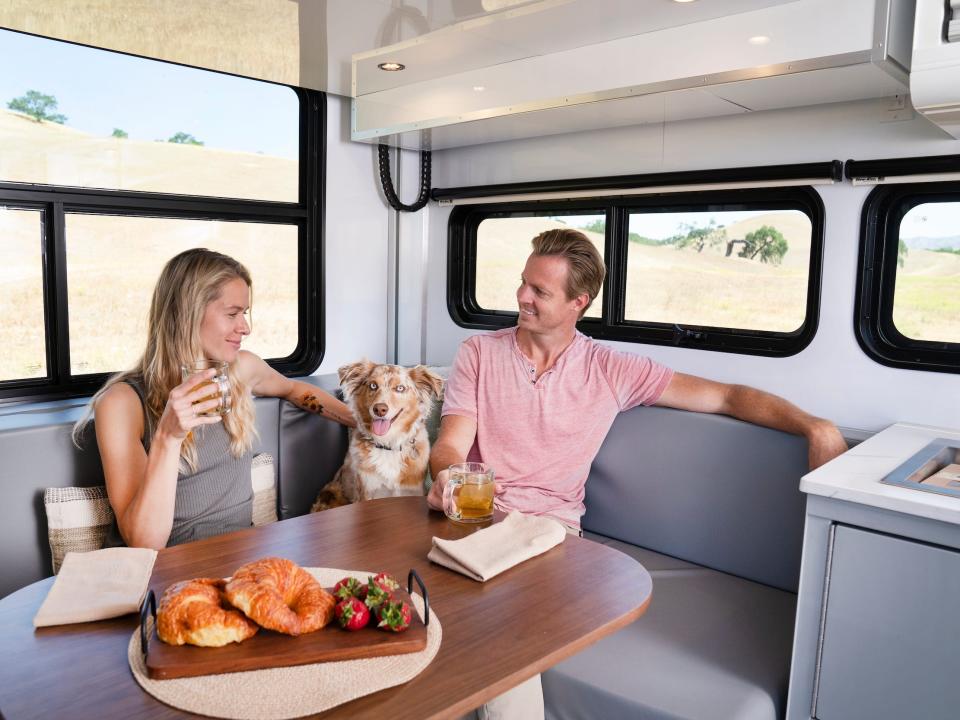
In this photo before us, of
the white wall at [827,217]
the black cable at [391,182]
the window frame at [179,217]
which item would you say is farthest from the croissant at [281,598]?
the black cable at [391,182]

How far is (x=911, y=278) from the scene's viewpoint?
2426mm

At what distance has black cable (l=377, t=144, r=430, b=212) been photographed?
3531 millimetres

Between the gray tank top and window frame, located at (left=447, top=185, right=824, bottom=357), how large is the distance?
160 centimetres

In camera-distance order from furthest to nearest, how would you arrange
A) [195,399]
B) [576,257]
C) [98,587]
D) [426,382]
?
[426,382] → [576,257] → [195,399] → [98,587]

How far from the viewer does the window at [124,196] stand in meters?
2.56

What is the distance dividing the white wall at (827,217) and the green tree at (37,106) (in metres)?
1.86

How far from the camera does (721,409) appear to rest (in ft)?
8.10

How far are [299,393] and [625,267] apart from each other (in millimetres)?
1361

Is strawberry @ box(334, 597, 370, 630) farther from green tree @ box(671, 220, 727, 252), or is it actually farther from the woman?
green tree @ box(671, 220, 727, 252)

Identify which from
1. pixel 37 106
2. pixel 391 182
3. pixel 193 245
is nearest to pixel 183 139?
pixel 193 245

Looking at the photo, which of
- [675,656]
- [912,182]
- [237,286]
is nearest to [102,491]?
[237,286]

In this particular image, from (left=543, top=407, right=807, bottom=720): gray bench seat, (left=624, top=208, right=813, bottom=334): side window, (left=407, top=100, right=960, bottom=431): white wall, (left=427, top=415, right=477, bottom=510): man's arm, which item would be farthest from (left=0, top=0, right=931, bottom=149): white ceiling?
(left=543, top=407, right=807, bottom=720): gray bench seat

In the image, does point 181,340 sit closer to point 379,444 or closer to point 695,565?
point 379,444

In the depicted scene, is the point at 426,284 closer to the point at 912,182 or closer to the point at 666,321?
the point at 666,321
